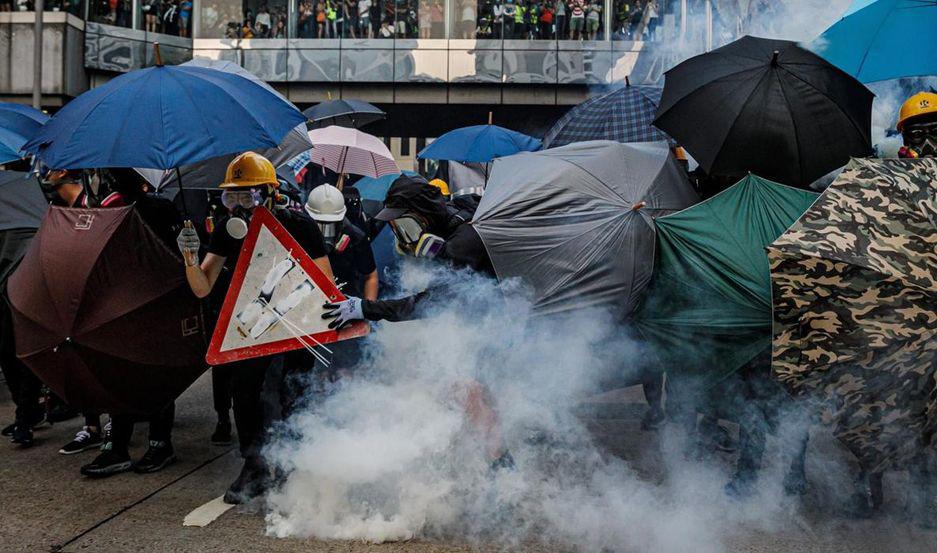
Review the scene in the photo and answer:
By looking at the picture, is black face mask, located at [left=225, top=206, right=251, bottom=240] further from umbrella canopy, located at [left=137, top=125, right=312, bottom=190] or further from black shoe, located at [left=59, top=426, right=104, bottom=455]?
black shoe, located at [left=59, top=426, right=104, bottom=455]

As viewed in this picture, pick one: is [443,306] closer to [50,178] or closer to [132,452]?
[132,452]

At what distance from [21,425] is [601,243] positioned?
3.74 metres

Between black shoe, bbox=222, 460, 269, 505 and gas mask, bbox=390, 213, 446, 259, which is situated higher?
gas mask, bbox=390, 213, 446, 259

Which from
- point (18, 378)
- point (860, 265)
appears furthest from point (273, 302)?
point (860, 265)

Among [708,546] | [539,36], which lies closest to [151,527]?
[708,546]

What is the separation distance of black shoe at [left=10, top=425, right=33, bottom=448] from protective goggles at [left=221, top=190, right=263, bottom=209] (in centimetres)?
222

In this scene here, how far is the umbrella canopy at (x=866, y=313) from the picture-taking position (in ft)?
11.3

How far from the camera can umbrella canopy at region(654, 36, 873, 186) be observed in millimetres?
4578

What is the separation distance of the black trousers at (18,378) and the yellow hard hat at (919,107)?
518 cm

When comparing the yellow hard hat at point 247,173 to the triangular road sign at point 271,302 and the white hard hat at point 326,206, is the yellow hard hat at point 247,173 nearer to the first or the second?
the triangular road sign at point 271,302

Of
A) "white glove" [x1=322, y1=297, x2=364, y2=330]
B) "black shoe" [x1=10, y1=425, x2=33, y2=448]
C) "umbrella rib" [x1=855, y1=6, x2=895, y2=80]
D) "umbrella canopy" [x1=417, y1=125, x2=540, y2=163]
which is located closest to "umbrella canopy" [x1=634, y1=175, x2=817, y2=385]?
"white glove" [x1=322, y1=297, x2=364, y2=330]

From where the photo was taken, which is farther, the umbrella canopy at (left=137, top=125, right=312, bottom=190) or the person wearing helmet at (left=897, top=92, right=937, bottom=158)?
the umbrella canopy at (left=137, top=125, right=312, bottom=190)

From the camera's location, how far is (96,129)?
400 cm

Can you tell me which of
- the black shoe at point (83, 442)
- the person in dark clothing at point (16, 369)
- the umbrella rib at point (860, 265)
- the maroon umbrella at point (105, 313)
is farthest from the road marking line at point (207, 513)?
the umbrella rib at point (860, 265)
